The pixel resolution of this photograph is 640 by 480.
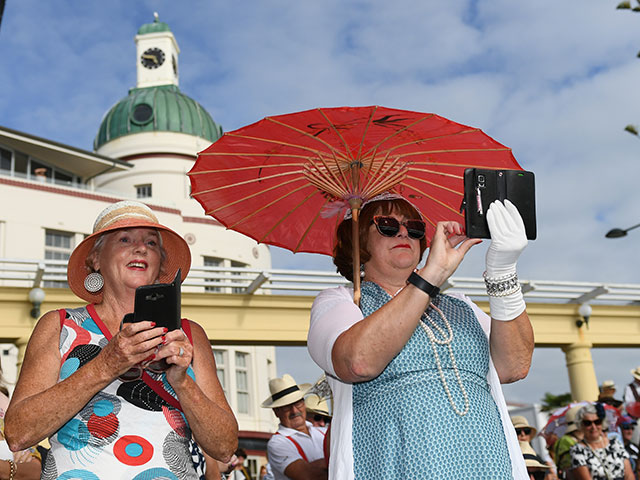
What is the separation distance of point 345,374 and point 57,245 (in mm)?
28981

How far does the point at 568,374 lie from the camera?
19.9 metres

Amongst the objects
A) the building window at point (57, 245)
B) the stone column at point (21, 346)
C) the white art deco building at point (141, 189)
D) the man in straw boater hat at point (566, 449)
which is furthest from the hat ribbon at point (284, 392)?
the building window at point (57, 245)

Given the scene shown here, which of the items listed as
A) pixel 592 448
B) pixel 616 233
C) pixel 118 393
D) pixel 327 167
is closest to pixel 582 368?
pixel 616 233

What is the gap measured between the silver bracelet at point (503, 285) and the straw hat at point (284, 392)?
4638 millimetres

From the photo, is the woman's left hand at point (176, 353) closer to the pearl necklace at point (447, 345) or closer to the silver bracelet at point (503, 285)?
the pearl necklace at point (447, 345)

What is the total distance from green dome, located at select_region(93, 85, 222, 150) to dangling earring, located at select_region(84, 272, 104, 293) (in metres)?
36.3

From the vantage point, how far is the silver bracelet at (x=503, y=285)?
116 inches

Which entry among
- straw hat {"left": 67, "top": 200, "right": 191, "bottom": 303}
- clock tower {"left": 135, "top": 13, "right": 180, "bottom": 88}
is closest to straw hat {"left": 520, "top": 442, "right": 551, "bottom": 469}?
straw hat {"left": 67, "top": 200, "right": 191, "bottom": 303}

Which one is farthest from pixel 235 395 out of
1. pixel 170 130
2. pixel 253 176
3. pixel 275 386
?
pixel 253 176

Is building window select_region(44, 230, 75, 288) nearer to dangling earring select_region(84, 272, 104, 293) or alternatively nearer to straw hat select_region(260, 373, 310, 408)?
straw hat select_region(260, 373, 310, 408)

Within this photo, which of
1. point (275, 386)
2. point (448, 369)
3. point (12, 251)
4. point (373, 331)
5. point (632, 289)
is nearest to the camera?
point (373, 331)

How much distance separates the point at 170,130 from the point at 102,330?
1446 inches

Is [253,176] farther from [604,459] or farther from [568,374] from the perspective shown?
[568,374]

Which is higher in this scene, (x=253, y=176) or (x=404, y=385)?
(x=253, y=176)
